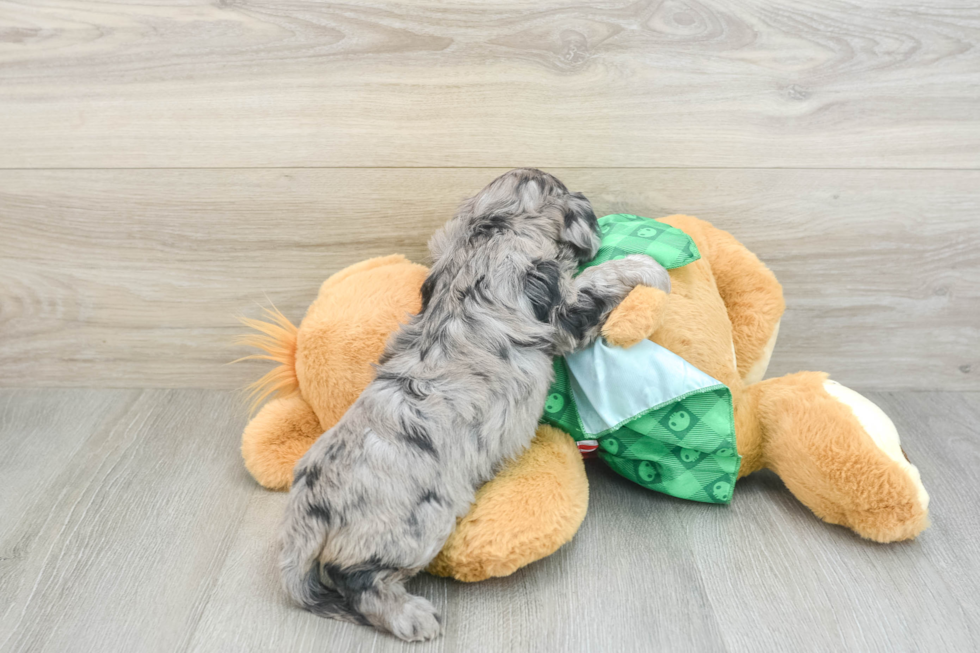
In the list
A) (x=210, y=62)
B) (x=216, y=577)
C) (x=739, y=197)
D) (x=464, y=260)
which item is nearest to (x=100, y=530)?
(x=216, y=577)

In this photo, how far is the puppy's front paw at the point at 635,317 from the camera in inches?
47.5

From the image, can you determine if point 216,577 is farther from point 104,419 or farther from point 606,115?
point 606,115

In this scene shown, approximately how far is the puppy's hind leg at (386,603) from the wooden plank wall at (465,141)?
85 cm

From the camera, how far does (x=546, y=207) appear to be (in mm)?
1313

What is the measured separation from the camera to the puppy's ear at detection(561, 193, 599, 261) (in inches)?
50.8

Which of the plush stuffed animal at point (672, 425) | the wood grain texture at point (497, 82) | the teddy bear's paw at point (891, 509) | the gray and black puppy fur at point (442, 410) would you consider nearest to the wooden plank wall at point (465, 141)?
the wood grain texture at point (497, 82)

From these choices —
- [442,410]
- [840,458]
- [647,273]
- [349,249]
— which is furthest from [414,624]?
[349,249]

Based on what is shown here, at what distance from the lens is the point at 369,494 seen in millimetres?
1099

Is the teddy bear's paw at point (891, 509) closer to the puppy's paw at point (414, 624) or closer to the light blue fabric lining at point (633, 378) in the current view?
the light blue fabric lining at point (633, 378)

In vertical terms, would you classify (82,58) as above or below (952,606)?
above

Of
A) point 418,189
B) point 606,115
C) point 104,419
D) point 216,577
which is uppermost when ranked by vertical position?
point 606,115

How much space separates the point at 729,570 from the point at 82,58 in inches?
70.1

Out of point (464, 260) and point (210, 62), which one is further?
point (210, 62)

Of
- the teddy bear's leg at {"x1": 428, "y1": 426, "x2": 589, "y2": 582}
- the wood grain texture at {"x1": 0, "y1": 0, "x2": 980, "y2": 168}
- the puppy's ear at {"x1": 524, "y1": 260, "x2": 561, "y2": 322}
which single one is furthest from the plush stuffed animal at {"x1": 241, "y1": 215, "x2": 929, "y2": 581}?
the wood grain texture at {"x1": 0, "y1": 0, "x2": 980, "y2": 168}
